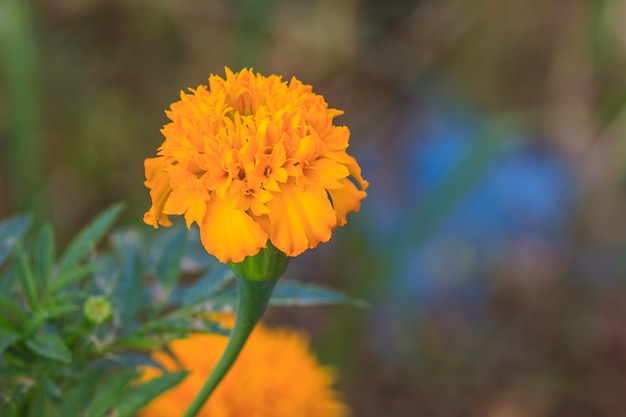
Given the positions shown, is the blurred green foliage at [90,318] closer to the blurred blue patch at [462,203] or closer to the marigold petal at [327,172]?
the marigold petal at [327,172]

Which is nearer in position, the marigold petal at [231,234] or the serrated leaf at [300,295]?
the marigold petal at [231,234]

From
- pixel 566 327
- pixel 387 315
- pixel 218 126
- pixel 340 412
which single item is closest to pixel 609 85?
pixel 566 327

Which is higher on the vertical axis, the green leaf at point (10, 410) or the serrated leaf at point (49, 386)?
the serrated leaf at point (49, 386)

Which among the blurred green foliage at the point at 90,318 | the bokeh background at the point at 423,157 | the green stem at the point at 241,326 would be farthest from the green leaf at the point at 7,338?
the bokeh background at the point at 423,157

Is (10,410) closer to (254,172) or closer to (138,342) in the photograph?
(138,342)

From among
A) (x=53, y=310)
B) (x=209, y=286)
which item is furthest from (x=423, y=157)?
(x=53, y=310)

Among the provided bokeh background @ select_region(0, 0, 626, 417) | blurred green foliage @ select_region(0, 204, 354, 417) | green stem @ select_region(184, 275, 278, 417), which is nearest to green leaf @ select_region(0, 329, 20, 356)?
blurred green foliage @ select_region(0, 204, 354, 417)

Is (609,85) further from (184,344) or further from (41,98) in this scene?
(184,344)
